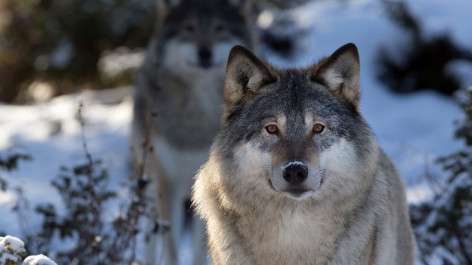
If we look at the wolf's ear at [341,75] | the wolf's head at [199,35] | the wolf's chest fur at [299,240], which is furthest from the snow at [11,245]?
the wolf's head at [199,35]

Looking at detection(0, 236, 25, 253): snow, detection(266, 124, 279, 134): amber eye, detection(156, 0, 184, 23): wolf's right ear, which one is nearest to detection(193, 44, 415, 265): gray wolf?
detection(266, 124, 279, 134): amber eye

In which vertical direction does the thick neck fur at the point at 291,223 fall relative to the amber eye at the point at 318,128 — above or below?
below

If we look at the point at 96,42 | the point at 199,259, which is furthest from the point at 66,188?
the point at 96,42

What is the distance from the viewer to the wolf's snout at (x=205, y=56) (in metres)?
7.78

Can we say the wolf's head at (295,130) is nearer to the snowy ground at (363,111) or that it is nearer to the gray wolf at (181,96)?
the gray wolf at (181,96)

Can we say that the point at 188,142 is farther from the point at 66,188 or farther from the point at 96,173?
the point at 66,188

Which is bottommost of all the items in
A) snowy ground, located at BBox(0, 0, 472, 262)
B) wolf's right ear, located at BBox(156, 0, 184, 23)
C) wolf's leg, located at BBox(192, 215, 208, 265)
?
wolf's leg, located at BBox(192, 215, 208, 265)

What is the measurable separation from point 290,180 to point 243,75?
0.77 m

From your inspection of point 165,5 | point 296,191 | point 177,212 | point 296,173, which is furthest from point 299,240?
point 165,5

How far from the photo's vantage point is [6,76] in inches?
560

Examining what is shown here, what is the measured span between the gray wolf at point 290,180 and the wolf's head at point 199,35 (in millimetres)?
3271

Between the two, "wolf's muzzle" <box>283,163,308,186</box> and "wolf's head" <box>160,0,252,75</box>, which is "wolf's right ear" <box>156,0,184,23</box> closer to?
"wolf's head" <box>160,0,252,75</box>

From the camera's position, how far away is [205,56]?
7.79 meters

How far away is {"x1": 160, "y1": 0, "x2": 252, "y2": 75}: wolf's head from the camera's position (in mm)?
7797
